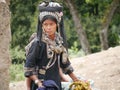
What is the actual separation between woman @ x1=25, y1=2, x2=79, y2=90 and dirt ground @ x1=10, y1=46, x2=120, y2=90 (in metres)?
3.35

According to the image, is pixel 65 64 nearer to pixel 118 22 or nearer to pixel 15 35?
pixel 15 35

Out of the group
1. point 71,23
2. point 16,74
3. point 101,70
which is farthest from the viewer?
point 71,23

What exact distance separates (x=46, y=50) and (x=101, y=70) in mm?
5106

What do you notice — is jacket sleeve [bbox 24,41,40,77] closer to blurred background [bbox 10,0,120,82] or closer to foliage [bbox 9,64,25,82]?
foliage [bbox 9,64,25,82]

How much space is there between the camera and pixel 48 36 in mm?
4340

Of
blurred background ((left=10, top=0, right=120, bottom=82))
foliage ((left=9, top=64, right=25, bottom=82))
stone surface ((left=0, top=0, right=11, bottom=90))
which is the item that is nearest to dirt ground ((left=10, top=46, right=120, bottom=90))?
foliage ((left=9, top=64, right=25, bottom=82))

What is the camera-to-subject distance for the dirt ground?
26.7 ft

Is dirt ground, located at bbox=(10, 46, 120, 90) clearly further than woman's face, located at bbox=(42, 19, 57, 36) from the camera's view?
Yes

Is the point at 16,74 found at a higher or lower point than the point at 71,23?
lower

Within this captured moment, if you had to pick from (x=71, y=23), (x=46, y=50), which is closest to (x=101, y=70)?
(x=46, y=50)

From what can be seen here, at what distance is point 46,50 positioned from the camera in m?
4.33

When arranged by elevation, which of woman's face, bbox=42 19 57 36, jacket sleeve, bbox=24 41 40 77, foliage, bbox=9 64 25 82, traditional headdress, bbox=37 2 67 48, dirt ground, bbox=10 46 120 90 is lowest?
foliage, bbox=9 64 25 82

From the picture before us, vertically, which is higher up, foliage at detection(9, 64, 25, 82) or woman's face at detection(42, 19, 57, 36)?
woman's face at detection(42, 19, 57, 36)

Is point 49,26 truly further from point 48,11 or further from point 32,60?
point 32,60
